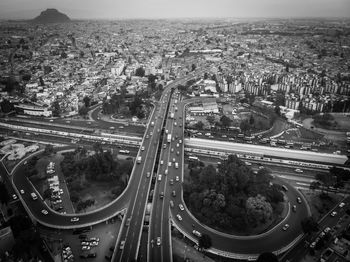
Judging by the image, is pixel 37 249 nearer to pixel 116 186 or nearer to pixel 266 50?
pixel 116 186

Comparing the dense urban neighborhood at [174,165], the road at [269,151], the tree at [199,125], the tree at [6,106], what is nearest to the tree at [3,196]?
the dense urban neighborhood at [174,165]

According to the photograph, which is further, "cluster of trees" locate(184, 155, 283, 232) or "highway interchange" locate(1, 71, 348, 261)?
"cluster of trees" locate(184, 155, 283, 232)

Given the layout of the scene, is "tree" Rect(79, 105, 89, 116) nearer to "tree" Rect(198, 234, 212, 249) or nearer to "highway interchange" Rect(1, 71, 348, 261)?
"highway interchange" Rect(1, 71, 348, 261)

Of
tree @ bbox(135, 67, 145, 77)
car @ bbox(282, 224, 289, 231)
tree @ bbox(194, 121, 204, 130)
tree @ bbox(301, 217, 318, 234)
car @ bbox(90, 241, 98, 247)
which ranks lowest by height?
car @ bbox(282, 224, 289, 231)

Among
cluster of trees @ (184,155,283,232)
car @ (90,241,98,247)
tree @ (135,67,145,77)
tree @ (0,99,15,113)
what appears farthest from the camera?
tree @ (135,67,145,77)

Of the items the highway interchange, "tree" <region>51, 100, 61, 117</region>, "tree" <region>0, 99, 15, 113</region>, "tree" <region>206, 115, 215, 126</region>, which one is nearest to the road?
the highway interchange

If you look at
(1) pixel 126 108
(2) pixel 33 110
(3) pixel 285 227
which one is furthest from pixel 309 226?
(2) pixel 33 110

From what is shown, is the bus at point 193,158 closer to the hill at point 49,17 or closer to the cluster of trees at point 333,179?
the cluster of trees at point 333,179

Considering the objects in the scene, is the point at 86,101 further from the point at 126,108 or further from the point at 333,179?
the point at 333,179
